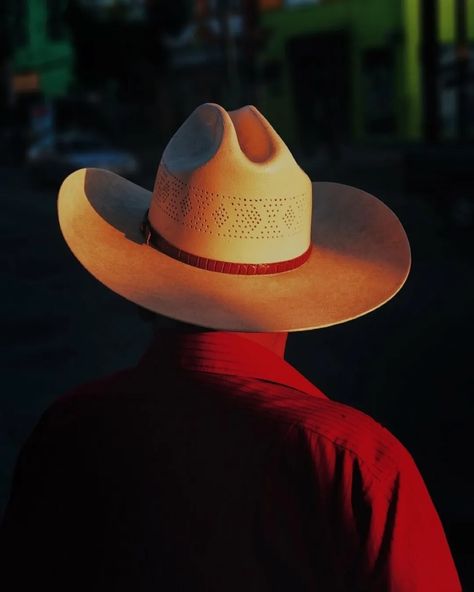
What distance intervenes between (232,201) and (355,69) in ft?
103

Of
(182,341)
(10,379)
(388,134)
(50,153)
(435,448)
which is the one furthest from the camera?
(388,134)

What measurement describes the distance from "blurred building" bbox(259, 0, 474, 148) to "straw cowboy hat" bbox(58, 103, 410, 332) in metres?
24.3

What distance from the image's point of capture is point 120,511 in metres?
1.48

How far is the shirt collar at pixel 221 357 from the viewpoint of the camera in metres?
1.54

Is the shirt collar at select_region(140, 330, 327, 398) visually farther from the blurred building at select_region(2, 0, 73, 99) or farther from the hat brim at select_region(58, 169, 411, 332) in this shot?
the blurred building at select_region(2, 0, 73, 99)

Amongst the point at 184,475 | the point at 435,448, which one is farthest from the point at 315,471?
the point at 435,448

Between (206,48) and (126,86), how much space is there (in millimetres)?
3194

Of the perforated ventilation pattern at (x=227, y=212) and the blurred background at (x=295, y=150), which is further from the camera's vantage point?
the blurred background at (x=295, y=150)

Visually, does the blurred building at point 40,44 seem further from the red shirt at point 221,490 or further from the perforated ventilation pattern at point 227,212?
the red shirt at point 221,490

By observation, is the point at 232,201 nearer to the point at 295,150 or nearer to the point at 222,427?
the point at 222,427

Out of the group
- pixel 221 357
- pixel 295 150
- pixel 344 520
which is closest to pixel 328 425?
pixel 344 520

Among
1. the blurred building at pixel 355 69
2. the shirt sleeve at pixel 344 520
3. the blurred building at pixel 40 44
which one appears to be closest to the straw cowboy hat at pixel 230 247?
the shirt sleeve at pixel 344 520

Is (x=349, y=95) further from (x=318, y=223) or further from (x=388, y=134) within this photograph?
(x=318, y=223)

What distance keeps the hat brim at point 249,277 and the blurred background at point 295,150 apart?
242 cm
